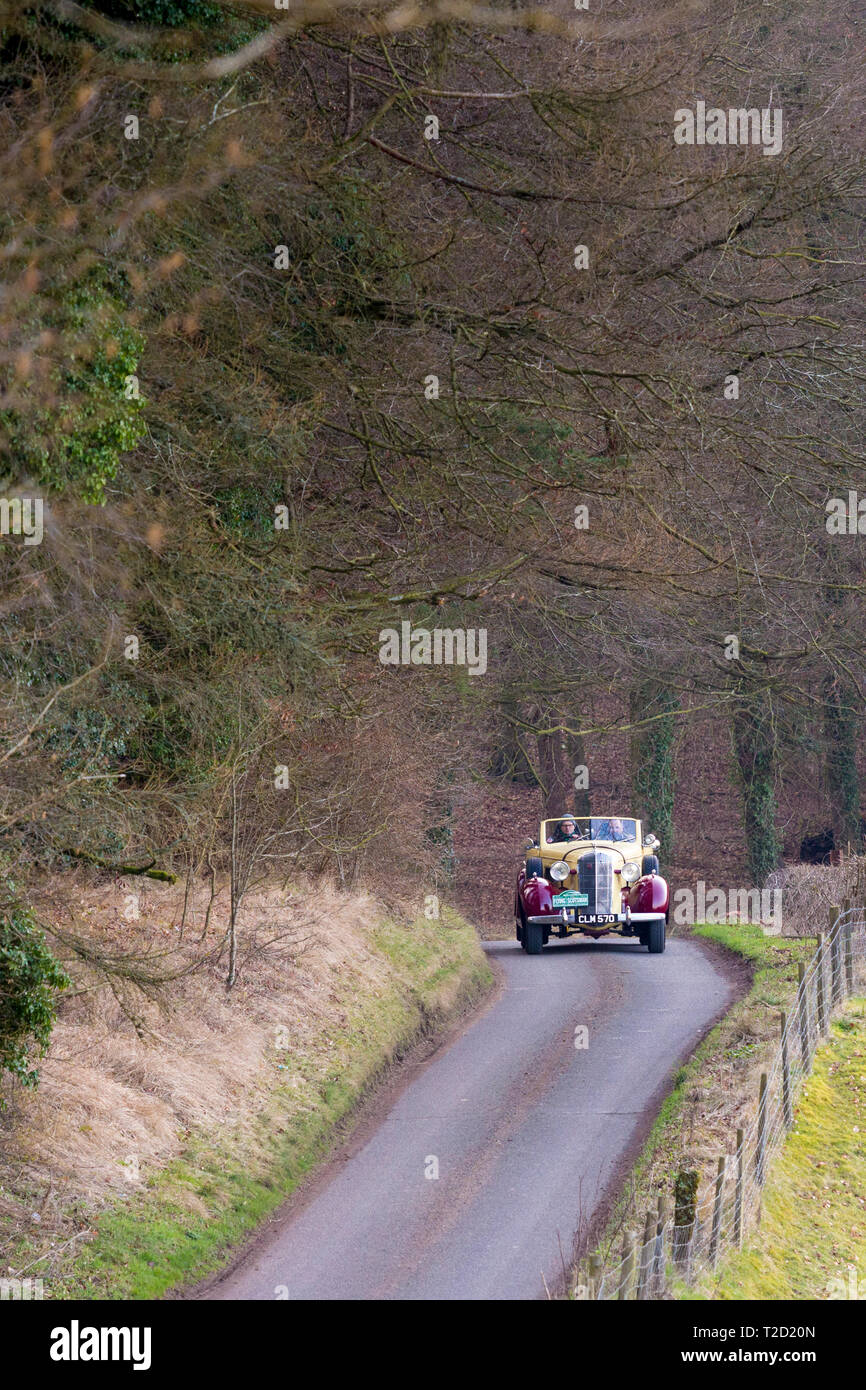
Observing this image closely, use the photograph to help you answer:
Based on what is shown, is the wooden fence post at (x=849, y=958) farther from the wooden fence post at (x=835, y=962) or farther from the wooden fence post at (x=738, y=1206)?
the wooden fence post at (x=738, y=1206)

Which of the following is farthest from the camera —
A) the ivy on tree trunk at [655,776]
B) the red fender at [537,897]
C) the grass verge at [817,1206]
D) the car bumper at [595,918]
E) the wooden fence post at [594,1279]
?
the ivy on tree trunk at [655,776]

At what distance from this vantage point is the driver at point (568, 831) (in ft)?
74.6

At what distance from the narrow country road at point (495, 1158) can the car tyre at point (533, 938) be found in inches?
119

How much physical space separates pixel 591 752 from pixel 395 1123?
31.5 m

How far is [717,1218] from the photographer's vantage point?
1027cm

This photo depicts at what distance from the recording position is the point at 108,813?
39.9 feet

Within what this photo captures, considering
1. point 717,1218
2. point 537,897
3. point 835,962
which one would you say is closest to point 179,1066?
point 717,1218

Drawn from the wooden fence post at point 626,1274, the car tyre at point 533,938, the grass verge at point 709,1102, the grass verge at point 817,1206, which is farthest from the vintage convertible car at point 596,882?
the wooden fence post at point 626,1274

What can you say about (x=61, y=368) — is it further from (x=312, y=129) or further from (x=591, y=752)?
(x=591, y=752)

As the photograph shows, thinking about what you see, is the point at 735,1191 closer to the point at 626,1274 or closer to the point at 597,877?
the point at 626,1274

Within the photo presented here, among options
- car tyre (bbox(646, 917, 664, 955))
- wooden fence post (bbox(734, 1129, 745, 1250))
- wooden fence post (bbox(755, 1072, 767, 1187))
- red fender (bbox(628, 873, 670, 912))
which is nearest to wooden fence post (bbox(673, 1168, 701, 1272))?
wooden fence post (bbox(734, 1129, 745, 1250))

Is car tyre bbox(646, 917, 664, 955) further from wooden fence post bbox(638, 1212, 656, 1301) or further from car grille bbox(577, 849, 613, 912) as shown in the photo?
wooden fence post bbox(638, 1212, 656, 1301)

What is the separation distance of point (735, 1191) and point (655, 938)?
1220cm
